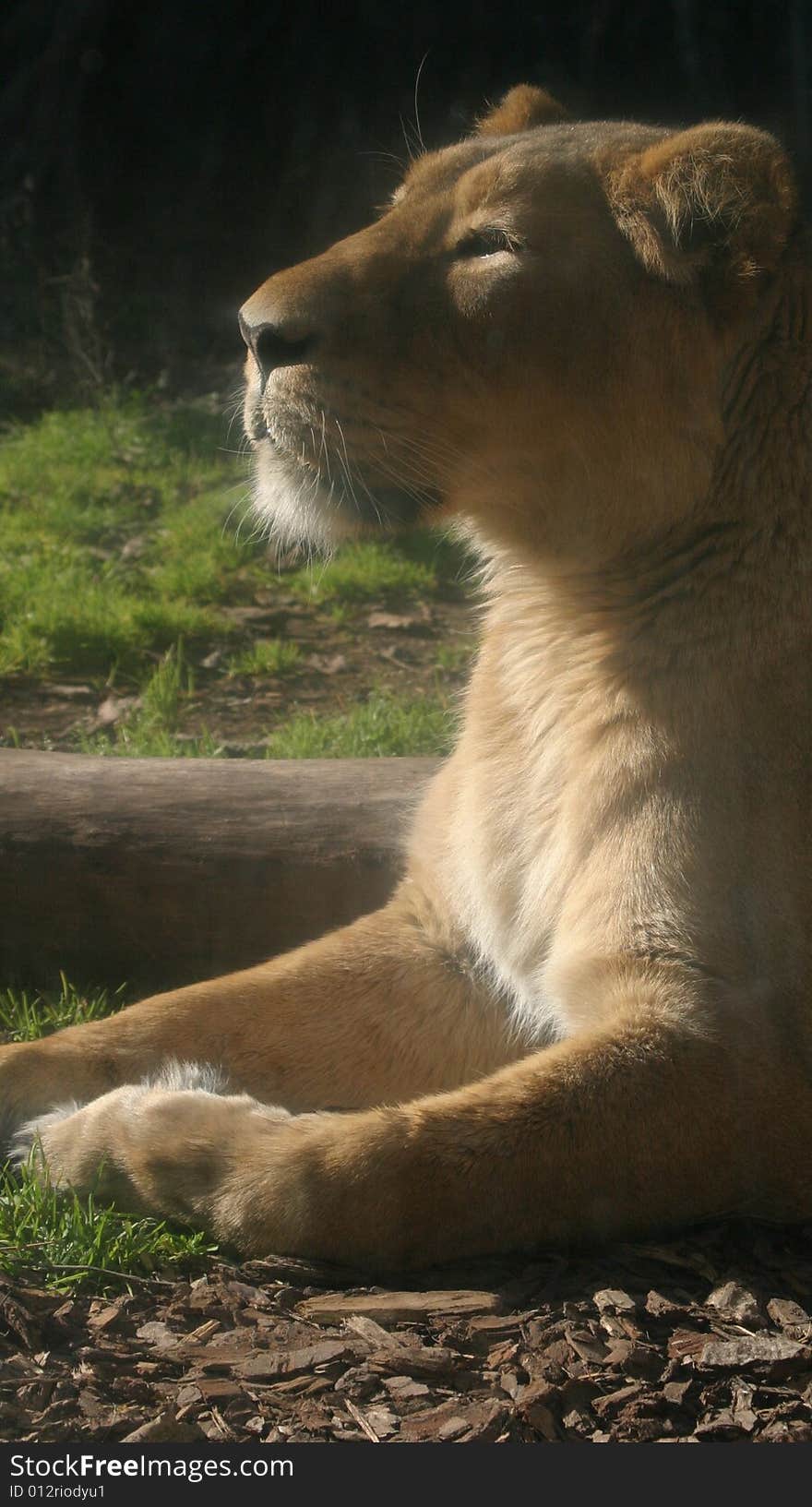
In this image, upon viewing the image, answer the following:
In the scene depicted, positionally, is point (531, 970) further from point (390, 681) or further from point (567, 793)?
point (390, 681)

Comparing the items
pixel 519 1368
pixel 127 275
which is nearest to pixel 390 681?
pixel 127 275

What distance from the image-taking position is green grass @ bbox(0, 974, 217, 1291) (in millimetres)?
2016

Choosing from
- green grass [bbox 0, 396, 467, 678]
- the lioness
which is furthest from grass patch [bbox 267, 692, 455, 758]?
the lioness

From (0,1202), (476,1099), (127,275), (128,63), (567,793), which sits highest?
(128,63)

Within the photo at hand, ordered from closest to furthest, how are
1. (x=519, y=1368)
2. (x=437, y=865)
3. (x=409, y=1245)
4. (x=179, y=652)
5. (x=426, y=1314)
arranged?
(x=519, y=1368)
(x=426, y=1314)
(x=409, y=1245)
(x=437, y=865)
(x=179, y=652)

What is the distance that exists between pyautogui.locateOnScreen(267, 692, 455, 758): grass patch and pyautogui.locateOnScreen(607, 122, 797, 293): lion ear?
71.7 inches

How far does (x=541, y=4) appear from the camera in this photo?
2.79 meters

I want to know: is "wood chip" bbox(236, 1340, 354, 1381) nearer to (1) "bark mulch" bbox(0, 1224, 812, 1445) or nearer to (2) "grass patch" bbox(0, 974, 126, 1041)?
(1) "bark mulch" bbox(0, 1224, 812, 1445)

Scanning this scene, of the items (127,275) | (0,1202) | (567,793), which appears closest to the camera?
(0,1202)

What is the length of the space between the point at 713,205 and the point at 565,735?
811 mm

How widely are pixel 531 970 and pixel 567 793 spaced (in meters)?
0.31

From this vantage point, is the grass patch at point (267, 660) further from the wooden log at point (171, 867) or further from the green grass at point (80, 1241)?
the green grass at point (80, 1241)

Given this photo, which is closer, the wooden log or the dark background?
the dark background

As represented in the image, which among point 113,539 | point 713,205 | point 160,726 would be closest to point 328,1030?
→ point 713,205
